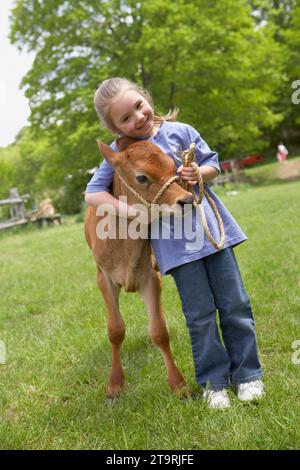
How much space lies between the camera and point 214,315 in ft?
9.18

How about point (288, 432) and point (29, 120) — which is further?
point (29, 120)

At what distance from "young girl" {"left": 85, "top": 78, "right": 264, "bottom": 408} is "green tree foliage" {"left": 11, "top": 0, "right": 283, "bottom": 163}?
14661 millimetres

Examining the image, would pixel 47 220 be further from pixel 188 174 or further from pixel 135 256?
pixel 188 174

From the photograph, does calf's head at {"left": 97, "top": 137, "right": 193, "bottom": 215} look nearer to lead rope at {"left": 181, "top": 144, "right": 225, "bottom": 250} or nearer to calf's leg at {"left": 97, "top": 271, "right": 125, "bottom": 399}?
lead rope at {"left": 181, "top": 144, "right": 225, "bottom": 250}

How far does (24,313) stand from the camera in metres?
5.15

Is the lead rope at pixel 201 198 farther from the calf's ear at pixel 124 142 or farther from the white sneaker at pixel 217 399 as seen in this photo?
the white sneaker at pixel 217 399

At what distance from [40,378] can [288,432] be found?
5.83 feet

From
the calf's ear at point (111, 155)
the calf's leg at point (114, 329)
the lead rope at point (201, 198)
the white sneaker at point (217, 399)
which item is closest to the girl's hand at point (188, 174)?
the lead rope at point (201, 198)

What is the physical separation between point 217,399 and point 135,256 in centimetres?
89

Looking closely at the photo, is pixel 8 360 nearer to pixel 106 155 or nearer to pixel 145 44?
pixel 106 155

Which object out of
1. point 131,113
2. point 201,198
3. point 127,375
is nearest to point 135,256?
point 201,198

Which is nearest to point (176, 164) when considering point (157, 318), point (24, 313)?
point (157, 318)

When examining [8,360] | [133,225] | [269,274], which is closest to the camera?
[133,225]

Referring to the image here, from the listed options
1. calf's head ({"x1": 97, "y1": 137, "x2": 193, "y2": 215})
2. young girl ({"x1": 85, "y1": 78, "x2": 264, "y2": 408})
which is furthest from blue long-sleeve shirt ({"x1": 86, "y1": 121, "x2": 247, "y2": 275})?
calf's head ({"x1": 97, "y1": 137, "x2": 193, "y2": 215})
